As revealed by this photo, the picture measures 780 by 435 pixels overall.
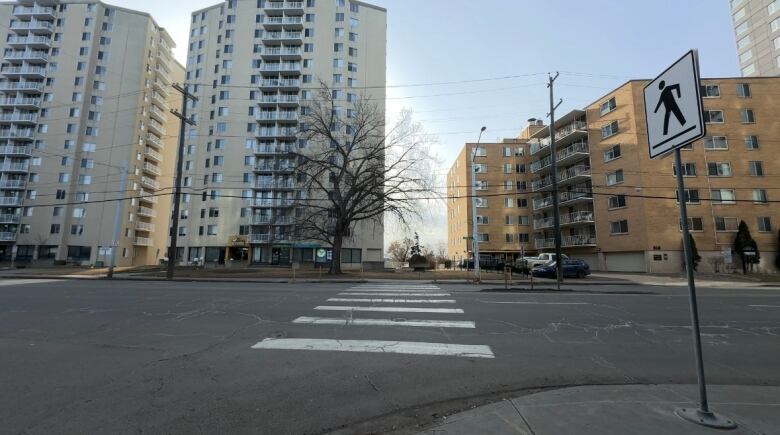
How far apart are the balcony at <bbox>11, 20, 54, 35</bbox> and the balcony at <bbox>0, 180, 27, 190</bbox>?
83.2 feet

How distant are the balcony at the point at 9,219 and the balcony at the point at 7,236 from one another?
1622 mm

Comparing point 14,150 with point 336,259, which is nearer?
point 336,259

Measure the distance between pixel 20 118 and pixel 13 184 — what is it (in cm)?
1101

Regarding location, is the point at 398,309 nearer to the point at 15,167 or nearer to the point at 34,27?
the point at 15,167

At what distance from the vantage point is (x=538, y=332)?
789 cm

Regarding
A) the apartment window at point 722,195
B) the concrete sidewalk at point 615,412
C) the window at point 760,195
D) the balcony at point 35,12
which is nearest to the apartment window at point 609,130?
the apartment window at point 722,195

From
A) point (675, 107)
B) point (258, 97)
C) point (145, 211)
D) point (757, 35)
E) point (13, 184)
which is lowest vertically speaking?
point (675, 107)

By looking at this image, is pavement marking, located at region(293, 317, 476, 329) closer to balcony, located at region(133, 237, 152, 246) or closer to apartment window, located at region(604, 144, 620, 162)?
apartment window, located at region(604, 144, 620, 162)

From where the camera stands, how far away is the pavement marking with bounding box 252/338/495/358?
247 inches

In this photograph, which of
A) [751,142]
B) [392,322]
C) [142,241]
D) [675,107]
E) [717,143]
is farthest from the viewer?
[142,241]

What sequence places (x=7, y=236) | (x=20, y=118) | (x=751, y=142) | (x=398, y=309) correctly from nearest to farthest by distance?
(x=398, y=309) → (x=751, y=142) → (x=7, y=236) → (x=20, y=118)

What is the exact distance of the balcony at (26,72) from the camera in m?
60.8

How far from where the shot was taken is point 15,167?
58438 millimetres

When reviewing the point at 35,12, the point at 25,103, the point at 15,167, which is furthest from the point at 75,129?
the point at 35,12
